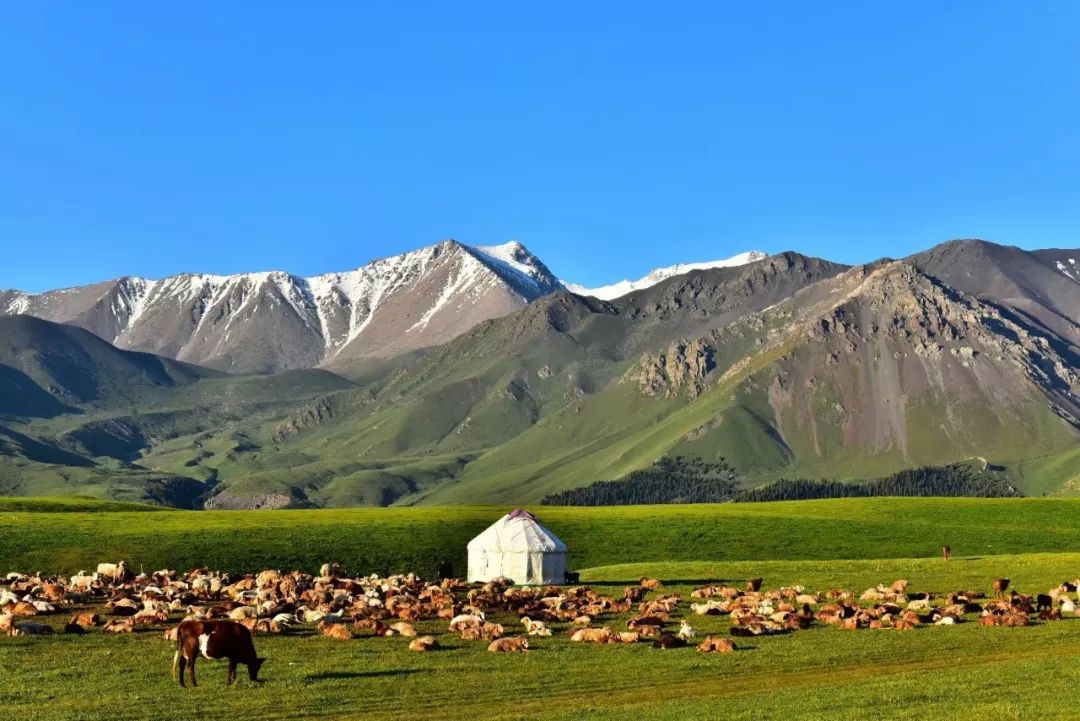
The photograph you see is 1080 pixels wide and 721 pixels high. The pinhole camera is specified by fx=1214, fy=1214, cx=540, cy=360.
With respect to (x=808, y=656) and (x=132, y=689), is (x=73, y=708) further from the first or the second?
(x=808, y=656)

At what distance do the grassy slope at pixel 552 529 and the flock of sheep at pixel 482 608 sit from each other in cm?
1670

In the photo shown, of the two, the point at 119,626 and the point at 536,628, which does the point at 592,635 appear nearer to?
the point at 536,628

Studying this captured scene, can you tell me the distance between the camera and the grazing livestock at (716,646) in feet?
143

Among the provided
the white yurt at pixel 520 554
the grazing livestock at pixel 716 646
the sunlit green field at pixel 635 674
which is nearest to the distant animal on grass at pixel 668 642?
the sunlit green field at pixel 635 674

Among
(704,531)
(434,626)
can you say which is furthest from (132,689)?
(704,531)

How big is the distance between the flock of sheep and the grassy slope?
16.7m

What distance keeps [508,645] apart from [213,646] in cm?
1188

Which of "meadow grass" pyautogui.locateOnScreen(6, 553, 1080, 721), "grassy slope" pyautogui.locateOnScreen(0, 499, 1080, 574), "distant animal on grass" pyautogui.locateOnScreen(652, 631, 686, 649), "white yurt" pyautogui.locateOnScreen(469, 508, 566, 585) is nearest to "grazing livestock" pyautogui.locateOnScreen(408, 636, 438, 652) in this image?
"meadow grass" pyautogui.locateOnScreen(6, 553, 1080, 721)

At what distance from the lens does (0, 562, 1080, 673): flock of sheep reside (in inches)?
1890

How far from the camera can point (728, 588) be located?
209 ft

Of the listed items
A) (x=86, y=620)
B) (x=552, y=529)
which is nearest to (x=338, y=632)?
(x=86, y=620)

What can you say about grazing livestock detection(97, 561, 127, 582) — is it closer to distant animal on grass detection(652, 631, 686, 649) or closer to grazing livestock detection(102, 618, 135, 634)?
grazing livestock detection(102, 618, 135, 634)

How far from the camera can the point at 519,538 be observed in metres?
75.6

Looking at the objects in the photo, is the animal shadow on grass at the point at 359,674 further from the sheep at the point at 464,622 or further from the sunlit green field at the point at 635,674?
the sheep at the point at 464,622
